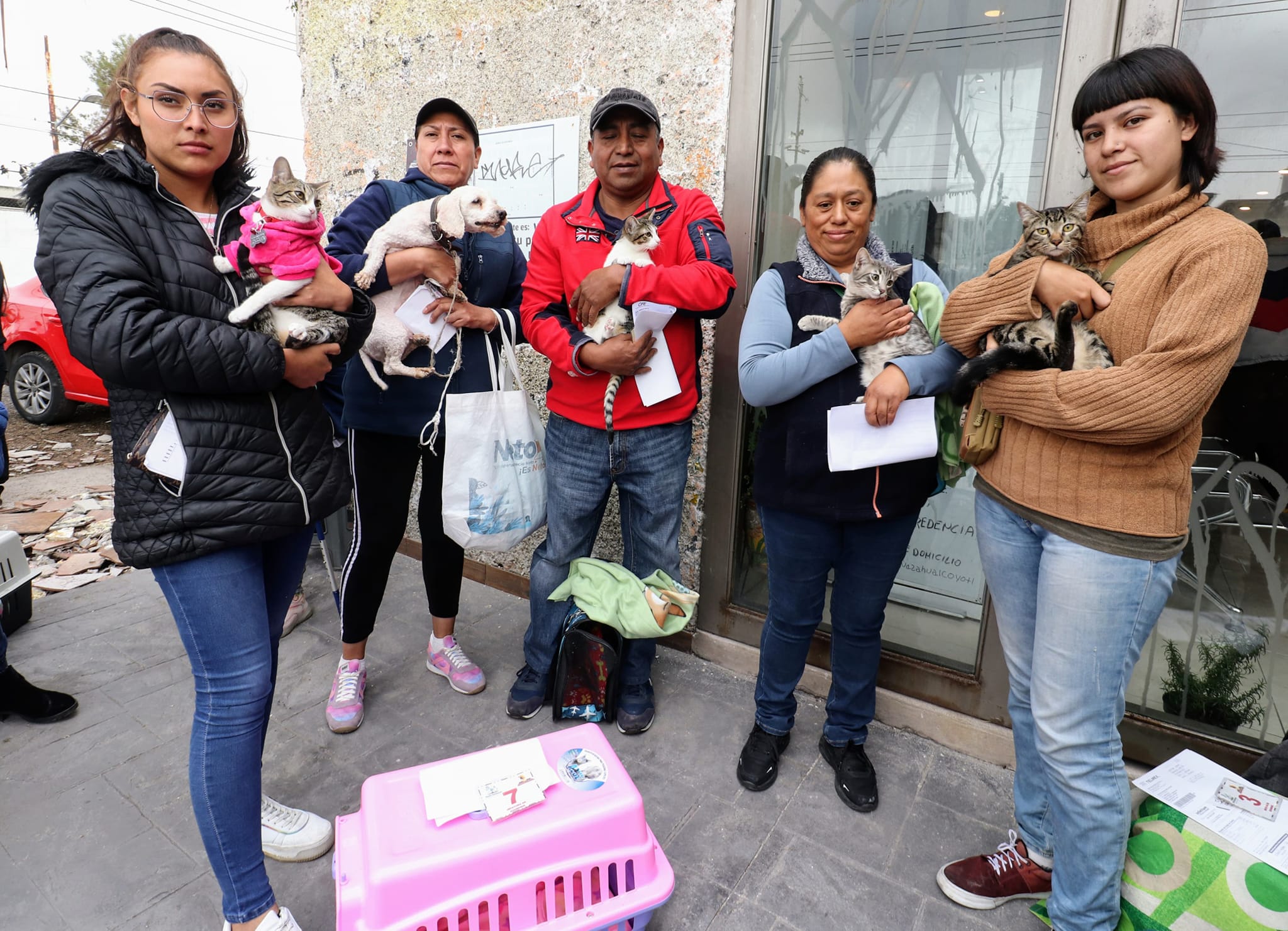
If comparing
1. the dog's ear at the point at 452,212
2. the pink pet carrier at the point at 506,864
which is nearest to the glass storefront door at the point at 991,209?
the dog's ear at the point at 452,212

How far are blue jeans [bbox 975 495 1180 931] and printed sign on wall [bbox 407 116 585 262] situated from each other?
2474 mm

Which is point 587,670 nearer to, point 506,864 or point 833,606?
point 833,606

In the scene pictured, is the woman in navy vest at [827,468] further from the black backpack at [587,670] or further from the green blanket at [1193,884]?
the green blanket at [1193,884]

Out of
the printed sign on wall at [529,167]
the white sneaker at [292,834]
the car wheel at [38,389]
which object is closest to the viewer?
the white sneaker at [292,834]

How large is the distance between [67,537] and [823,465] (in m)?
5.32

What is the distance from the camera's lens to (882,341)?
187 centimetres

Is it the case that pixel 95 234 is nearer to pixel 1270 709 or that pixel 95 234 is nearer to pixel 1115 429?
pixel 1115 429

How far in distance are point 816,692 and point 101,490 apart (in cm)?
624

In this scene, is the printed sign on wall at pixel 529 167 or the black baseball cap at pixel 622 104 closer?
the black baseball cap at pixel 622 104

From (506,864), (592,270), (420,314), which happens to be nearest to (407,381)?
(420,314)

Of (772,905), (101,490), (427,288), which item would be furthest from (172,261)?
(101,490)

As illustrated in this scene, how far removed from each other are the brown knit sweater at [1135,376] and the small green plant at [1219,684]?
1.15 meters

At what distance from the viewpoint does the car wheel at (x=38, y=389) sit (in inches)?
295

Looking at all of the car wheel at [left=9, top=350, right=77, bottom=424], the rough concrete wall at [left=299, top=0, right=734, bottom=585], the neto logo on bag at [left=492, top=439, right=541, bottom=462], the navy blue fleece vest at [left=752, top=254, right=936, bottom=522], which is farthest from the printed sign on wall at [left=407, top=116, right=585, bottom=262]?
the car wheel at [left=9, top=350, right=77, bottom=424]
